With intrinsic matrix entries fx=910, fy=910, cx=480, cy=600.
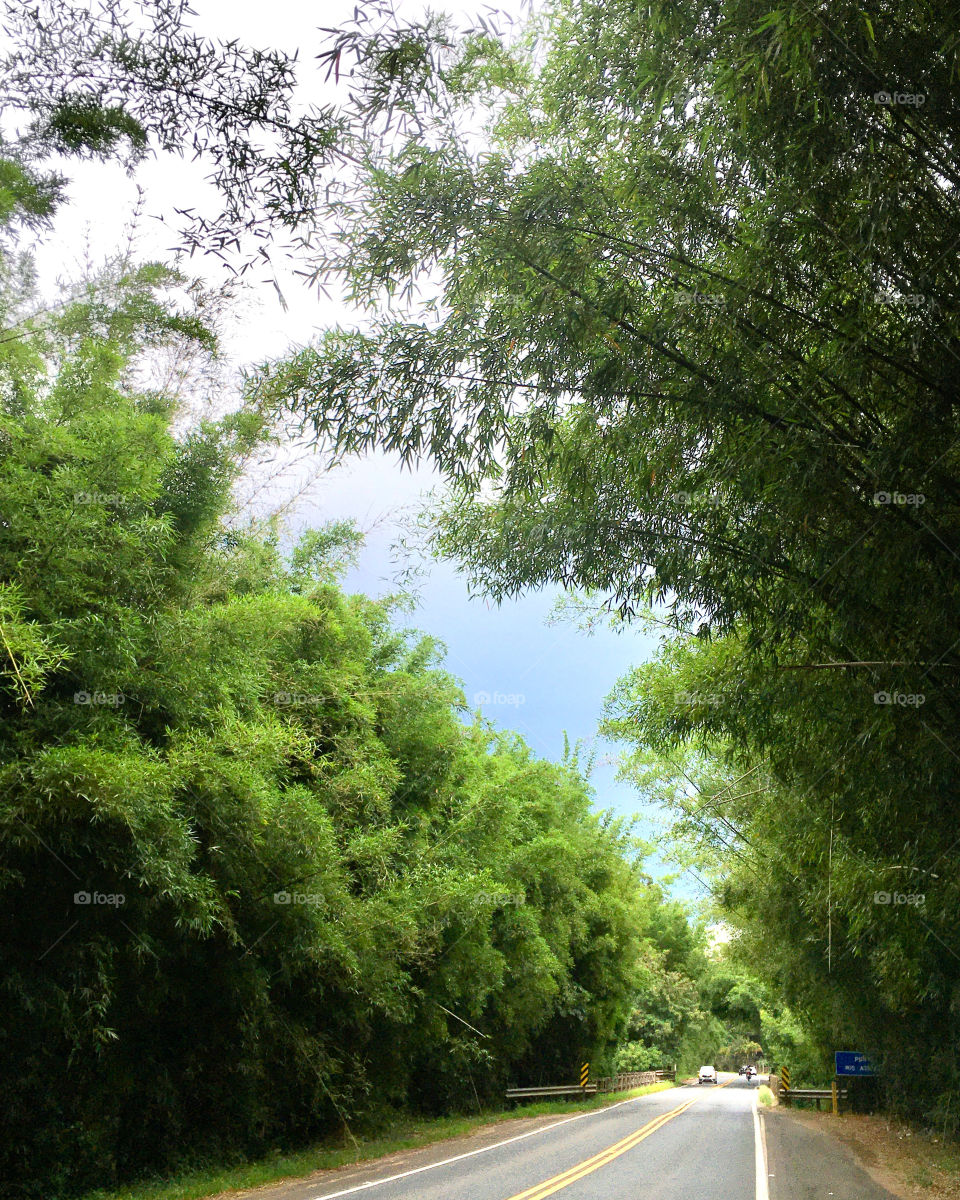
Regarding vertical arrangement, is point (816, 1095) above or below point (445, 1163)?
below

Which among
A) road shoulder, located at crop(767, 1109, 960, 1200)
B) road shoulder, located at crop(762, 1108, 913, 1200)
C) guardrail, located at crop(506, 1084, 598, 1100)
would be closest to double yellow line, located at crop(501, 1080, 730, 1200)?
road shoulder, located at crop(762, 1108, 913, 1200)

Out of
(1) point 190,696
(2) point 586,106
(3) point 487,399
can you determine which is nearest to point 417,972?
(1) point 190,696

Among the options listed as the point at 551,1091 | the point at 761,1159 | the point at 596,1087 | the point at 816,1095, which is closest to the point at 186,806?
the point at 761,1159

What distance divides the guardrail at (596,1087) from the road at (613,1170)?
4.81 meters

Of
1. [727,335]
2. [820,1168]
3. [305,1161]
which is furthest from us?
[820,1168]

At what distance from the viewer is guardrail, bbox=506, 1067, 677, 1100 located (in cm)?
1767

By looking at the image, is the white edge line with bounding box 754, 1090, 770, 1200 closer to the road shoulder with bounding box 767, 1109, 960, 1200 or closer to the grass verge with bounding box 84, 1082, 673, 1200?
the road shoulder with bounding box 767, 1109, 960, 1200

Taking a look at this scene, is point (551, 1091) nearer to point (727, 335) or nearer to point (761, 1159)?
point (761, 1159)

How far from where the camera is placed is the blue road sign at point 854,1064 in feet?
48.6

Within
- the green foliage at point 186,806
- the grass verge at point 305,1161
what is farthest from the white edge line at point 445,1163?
the green foliage at point 186,806

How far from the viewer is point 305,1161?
8.50m

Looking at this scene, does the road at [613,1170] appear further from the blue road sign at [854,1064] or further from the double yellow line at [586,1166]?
the blue road sign at [854,1064]

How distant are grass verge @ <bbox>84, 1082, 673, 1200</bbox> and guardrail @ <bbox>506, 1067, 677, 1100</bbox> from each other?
235 centimetres

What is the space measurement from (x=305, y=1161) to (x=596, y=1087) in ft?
49.6
